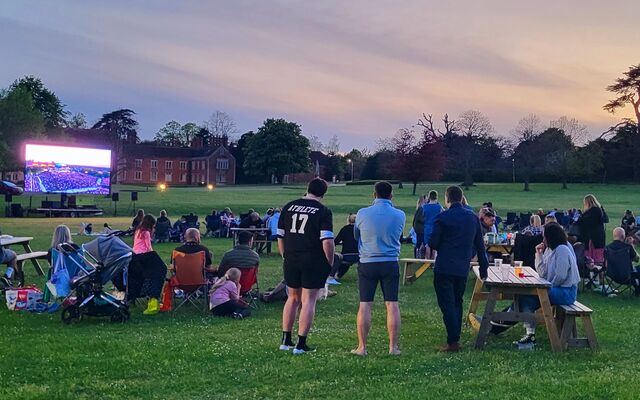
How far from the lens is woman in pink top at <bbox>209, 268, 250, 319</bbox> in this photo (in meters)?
9.23

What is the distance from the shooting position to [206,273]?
9.82 metres

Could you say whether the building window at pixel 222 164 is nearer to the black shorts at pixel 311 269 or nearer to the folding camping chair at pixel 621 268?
the folding camping chair at pixel 621 268

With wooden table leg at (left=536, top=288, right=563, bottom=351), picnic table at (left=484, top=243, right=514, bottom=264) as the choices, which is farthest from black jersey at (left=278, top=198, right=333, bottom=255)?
picnic table at (left=484, top=243, right=514, bottom=264)

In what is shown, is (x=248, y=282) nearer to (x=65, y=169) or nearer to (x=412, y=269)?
(x=412, y=269)

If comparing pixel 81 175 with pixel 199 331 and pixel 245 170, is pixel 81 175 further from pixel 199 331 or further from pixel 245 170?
pixel 245 170

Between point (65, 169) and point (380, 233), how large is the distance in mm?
33023

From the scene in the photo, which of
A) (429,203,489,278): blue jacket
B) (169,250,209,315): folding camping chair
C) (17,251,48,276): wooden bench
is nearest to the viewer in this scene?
(429,203,489,278): blue jacket

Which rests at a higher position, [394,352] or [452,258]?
[452,258]

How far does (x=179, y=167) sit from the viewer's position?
4262 inches

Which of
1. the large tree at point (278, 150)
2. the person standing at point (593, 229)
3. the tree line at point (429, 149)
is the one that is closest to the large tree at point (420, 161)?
the tree line at point (429, 149)

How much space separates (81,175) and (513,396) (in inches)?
1376

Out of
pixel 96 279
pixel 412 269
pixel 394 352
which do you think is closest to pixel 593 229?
pixel 412 269

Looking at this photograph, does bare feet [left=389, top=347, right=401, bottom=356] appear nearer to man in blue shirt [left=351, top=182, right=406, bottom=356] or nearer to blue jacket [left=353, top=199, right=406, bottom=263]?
man in blue shirt [left=351, top=182, right=406, bottom=356]

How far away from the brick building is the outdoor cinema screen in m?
65.0
